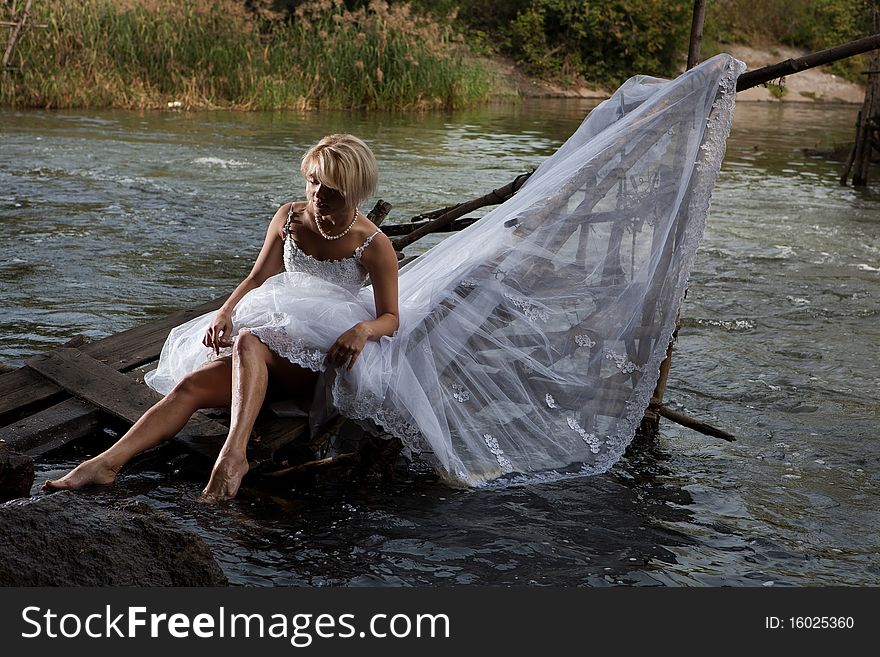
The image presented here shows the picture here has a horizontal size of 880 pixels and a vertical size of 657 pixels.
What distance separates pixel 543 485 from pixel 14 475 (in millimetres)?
1936

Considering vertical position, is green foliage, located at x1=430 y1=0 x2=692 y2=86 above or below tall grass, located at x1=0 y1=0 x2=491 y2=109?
above

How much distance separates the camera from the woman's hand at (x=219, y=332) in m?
4.20

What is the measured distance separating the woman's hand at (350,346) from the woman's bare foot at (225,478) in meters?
0.55

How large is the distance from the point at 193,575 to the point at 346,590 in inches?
17.1

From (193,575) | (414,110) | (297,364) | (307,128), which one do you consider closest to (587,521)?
(297,364)

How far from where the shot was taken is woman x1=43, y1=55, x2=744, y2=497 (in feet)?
13.3

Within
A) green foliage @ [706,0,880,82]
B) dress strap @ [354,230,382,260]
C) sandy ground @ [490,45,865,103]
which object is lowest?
dress strap @ [354,230,382,260]

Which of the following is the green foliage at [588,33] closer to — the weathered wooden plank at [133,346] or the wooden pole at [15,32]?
the wooden pole at [15,32]

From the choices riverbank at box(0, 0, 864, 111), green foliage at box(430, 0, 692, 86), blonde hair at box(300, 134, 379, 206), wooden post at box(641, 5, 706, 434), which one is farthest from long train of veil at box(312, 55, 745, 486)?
green foliage at box(430, 0, 692, 86)

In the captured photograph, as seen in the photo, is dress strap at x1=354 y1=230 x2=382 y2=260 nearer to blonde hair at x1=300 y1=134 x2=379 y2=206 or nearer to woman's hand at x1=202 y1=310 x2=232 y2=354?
blonde hair at x1=300 y1=134 x2=379 y2=206

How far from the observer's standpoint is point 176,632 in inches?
109

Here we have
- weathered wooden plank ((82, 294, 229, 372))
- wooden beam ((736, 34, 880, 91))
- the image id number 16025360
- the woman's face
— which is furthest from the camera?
weathered wooden plank ((82, 294, 229, 372))

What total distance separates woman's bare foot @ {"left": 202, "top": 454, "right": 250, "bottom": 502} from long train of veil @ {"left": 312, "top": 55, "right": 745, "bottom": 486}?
1.58 ft

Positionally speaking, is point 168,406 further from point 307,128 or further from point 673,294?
point 307,128
